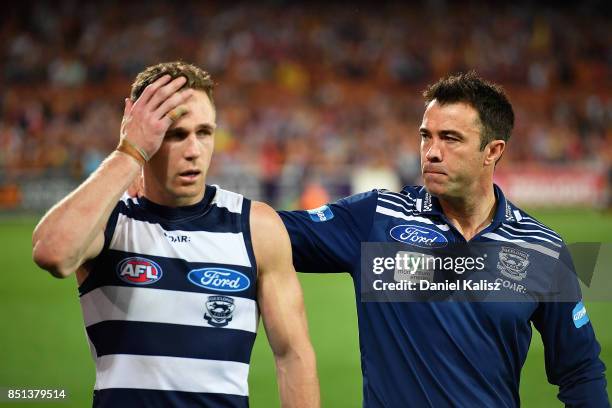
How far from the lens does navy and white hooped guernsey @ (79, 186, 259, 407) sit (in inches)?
118

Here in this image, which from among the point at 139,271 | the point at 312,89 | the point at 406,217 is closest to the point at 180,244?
the point at 139,271

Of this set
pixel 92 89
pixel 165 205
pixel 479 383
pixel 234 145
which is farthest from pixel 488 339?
pixel 92 89

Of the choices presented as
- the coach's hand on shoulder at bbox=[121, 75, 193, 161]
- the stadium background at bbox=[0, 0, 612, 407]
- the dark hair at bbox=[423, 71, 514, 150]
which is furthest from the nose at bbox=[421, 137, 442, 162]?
the stadium background at bbox=[0, 0, 612, 407]

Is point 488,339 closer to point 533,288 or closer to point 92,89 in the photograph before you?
point 533,288

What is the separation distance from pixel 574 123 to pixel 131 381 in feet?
92.8

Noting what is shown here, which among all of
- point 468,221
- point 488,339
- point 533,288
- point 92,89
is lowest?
point 488,339

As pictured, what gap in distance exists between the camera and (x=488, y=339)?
3.78 meters

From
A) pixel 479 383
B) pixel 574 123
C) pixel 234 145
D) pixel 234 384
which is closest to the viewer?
pixel 234 384

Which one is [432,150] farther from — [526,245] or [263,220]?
[263,220]

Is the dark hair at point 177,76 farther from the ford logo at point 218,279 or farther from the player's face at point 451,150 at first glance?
the player's face at point 451,150

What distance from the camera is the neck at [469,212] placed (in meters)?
4.05

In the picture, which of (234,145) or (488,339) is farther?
(234,145)

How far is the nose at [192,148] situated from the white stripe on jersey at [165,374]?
754mm

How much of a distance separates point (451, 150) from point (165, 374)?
1.79m
